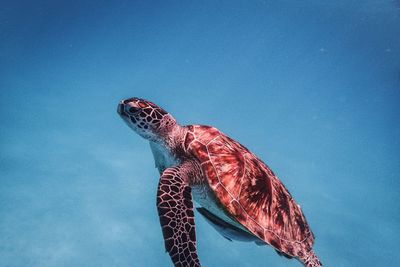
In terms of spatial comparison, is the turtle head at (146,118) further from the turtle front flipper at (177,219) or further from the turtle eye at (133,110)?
the turtle front flipper at (177,219)

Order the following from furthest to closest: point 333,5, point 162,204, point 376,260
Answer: point 333,5, point 376,260, point 162,204

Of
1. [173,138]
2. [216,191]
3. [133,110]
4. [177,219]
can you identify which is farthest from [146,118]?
[177,219]

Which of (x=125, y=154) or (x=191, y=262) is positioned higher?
(x=125, y=154)

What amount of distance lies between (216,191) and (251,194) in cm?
39

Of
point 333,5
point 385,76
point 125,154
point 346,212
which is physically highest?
point 385,76

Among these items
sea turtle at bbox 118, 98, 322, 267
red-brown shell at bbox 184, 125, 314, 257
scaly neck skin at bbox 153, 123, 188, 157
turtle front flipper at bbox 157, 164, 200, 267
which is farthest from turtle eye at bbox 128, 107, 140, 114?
turtle front flipper at bbox 157, 164, 200, 267

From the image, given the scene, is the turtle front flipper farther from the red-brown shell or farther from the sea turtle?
the red-brown shell

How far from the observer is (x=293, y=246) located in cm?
340

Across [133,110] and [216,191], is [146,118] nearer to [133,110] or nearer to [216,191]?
[133,110]

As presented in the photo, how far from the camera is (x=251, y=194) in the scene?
132 inches

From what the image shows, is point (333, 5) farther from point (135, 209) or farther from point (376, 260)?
point (135, 209)

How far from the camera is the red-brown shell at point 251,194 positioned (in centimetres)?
325

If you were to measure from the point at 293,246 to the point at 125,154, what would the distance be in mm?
8173

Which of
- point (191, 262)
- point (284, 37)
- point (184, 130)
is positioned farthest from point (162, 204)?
point (284, 37)
